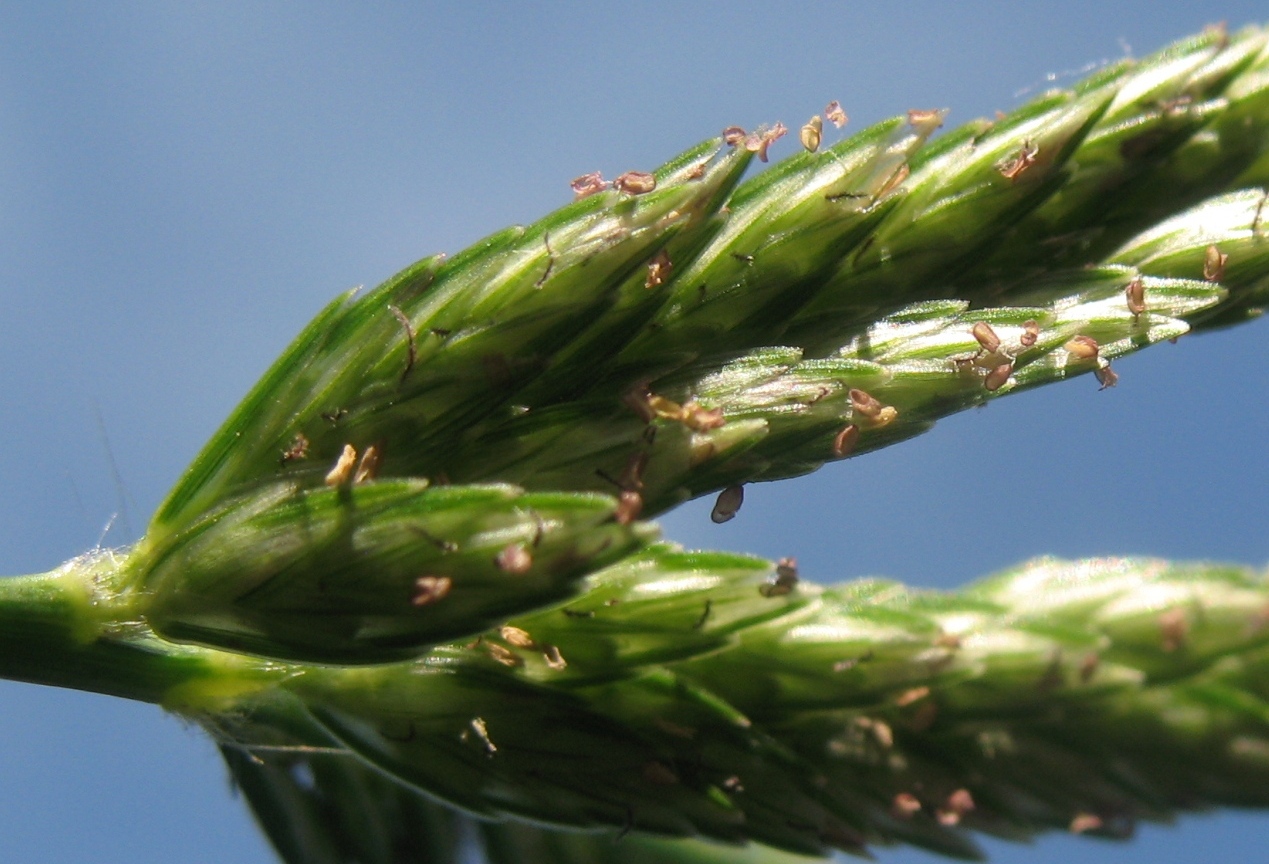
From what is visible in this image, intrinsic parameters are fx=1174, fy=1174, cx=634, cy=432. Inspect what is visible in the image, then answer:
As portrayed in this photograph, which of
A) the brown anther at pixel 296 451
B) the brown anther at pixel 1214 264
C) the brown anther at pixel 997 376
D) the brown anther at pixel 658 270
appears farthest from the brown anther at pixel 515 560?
the brown anther at pixel 1214 264

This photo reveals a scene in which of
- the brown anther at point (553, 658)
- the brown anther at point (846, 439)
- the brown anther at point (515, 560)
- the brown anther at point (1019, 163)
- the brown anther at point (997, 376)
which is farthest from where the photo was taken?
the brown anther at point (1019, 163)

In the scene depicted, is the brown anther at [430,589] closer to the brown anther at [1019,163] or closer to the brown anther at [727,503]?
the brown anther at [727,503]

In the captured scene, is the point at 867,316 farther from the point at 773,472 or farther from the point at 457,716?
the point at 457,716

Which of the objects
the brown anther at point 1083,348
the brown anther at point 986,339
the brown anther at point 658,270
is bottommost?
the brown anther at point 1083,348

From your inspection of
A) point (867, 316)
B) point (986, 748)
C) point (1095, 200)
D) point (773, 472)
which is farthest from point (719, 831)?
point (1095, 200)

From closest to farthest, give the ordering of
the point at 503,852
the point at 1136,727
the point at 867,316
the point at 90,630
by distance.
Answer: the point at 1136,727
the point at 90,630
the point at 867,316
the point at 503,852

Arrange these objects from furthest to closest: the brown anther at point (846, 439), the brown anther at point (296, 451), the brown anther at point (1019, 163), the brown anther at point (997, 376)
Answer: the brown anther at point (1019, 163)
the brown anther at point (997, 376)
the brown anther at point (846, 439)
the brown anther at point (296, 451)

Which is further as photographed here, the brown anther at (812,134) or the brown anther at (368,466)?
the brown anther at (812,134)
